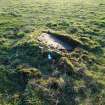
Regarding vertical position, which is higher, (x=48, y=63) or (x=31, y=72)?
(x=48, y=63)

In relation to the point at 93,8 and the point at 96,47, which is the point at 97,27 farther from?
the point at 93,8

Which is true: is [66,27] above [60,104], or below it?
above

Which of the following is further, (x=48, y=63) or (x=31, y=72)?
(x=48, y=63)

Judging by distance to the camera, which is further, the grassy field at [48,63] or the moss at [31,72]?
the moss at [31,72]

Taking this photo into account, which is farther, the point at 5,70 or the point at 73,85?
the point at 5,70

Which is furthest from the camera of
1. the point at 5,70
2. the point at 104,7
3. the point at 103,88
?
the point at 104,7

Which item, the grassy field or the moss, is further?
the moss

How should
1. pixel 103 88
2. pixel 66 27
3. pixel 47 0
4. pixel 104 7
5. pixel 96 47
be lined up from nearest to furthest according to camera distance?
pixel 103 88 → pixel 96 47 → pixel 66 27 → pixel 104 7 → pixel 47 0

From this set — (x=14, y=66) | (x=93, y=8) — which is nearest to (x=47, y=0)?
(x=93, y=8)
